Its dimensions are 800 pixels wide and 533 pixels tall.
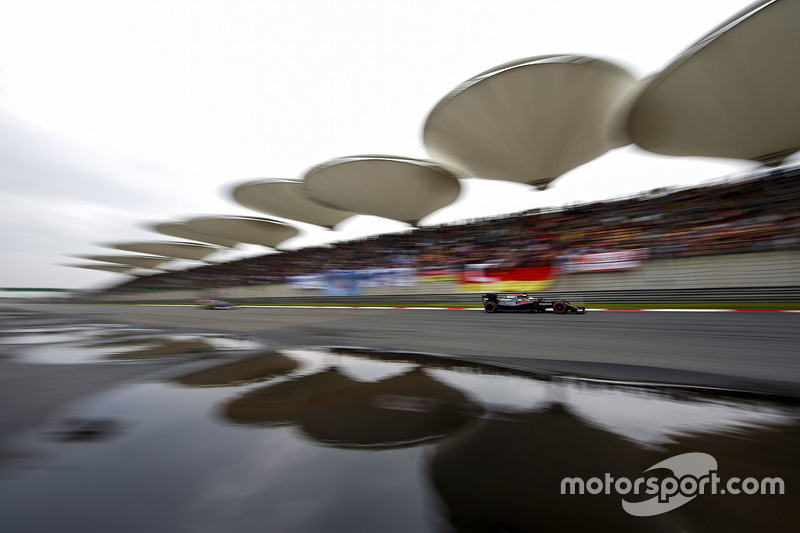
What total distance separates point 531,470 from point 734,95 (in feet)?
69.8

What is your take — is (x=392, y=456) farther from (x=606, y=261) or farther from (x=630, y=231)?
(x=630, y=231)

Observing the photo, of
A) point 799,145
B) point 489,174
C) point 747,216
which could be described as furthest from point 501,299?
point 799,145

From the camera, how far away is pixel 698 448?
193 centimetres

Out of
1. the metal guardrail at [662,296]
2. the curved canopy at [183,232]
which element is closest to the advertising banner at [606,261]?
the metal guardrail at [662,296]

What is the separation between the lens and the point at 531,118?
17.9 metres

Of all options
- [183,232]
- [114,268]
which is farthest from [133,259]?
[183,232]

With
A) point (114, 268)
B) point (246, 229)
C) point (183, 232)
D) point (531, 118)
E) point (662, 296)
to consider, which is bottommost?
point (662, 296)

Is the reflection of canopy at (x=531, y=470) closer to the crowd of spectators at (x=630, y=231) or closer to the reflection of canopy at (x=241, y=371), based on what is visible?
the reflection of canopy at (x=241, y=371)

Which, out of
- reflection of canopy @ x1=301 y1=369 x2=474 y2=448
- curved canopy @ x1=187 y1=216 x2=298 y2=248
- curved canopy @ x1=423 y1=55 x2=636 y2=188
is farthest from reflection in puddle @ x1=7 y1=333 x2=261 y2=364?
curved canopy @ x1=187 y1=216 x2=298 y2=248

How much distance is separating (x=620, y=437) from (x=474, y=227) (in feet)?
69.5

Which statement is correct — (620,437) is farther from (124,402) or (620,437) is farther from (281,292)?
(281,292)

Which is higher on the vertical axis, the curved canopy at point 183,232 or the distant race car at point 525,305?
the curved canopy at point 183,232

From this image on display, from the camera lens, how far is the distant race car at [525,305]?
1141 centimetres

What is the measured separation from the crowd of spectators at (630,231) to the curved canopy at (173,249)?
39387 millimetres
